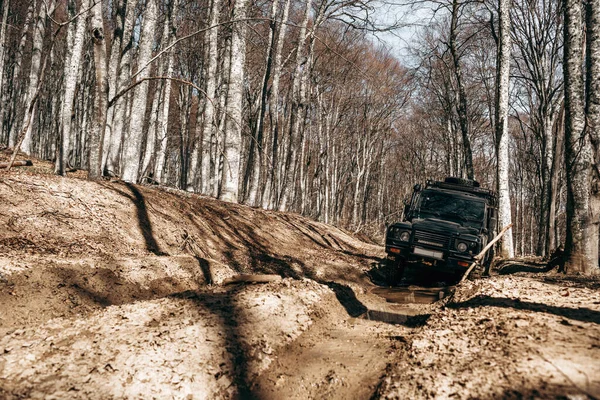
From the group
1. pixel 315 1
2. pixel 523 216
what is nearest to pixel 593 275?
pixel 315 1

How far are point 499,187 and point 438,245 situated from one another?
5.37 meters

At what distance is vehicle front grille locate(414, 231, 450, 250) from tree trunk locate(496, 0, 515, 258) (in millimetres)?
4950

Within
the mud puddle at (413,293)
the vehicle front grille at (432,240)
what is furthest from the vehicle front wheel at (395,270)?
the vehicle front grille at (432,240)

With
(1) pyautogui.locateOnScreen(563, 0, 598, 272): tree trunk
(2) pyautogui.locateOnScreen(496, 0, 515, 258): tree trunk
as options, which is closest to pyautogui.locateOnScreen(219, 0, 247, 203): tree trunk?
(1) pyautogui.locateOnScreen(563, 0, 598, 272): tree trunk

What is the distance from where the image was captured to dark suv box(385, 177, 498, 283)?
8094mm

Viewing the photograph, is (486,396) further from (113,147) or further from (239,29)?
(113,147)

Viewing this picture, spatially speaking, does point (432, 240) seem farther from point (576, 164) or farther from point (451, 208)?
point (576, 164)

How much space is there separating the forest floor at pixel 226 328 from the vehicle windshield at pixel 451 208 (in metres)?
2.12

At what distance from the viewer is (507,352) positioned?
3350mm

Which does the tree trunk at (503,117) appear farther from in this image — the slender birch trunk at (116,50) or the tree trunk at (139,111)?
the slender birch trunk at (116,50)

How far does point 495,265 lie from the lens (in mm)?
11305

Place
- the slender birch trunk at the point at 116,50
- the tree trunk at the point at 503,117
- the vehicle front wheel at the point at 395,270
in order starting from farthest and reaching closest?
1. the tree trunk at the point at 503,117
2. the slender birch trunk at the point at 116,50
3. the vehicle front wheel at the point at 395,270

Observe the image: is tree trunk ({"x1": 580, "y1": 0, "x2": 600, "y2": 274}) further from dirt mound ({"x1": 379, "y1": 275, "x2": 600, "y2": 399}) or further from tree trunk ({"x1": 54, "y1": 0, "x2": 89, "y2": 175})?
tree trunk ({"x1": 54, "y1": 0, "x2": 89, "y2": 175})

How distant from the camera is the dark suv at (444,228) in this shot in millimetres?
8094
